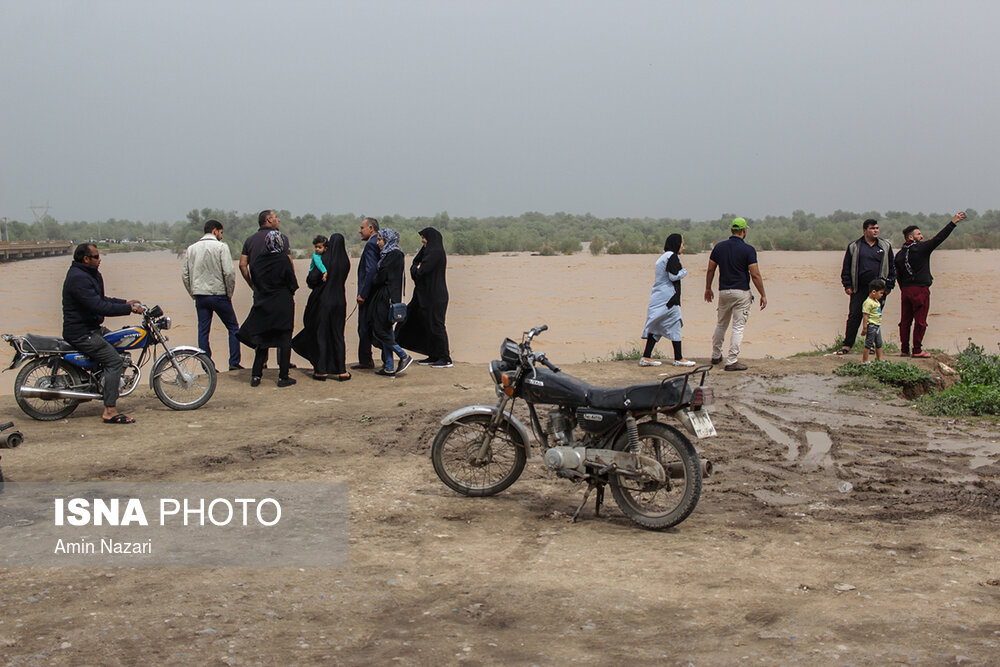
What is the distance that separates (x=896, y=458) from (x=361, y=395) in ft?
18.8

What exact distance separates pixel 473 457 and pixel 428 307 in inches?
228

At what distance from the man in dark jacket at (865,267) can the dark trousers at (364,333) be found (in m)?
6.43

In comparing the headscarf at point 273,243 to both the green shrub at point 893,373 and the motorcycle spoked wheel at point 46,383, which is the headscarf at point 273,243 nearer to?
the motorcycle spoked wheel at point 46,383

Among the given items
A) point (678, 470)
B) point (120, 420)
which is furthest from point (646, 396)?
point (120, 420)

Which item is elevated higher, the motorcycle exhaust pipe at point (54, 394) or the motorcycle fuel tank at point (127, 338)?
the motorcycle fuel tank at point (127, 338)

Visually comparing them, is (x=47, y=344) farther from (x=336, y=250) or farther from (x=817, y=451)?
(x=817, y=451)

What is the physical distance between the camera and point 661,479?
Answer: 589 cm

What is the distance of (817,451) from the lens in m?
7.99

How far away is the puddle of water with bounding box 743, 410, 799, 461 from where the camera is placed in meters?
7.97

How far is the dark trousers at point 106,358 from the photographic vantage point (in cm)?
877

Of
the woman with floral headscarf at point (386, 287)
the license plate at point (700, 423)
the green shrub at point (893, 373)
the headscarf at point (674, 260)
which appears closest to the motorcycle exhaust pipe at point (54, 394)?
the woman with floral headscarf at point (386, 287)

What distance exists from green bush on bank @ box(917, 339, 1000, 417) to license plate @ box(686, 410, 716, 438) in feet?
15.3

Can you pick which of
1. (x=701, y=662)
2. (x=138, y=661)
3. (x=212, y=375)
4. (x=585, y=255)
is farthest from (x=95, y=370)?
(x=585, y=255)

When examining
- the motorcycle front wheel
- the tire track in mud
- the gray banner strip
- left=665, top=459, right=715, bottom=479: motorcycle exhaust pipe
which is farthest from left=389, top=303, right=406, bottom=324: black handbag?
left=665, top=459, right=715, bottom=479: motorcycle exhaust pipe
